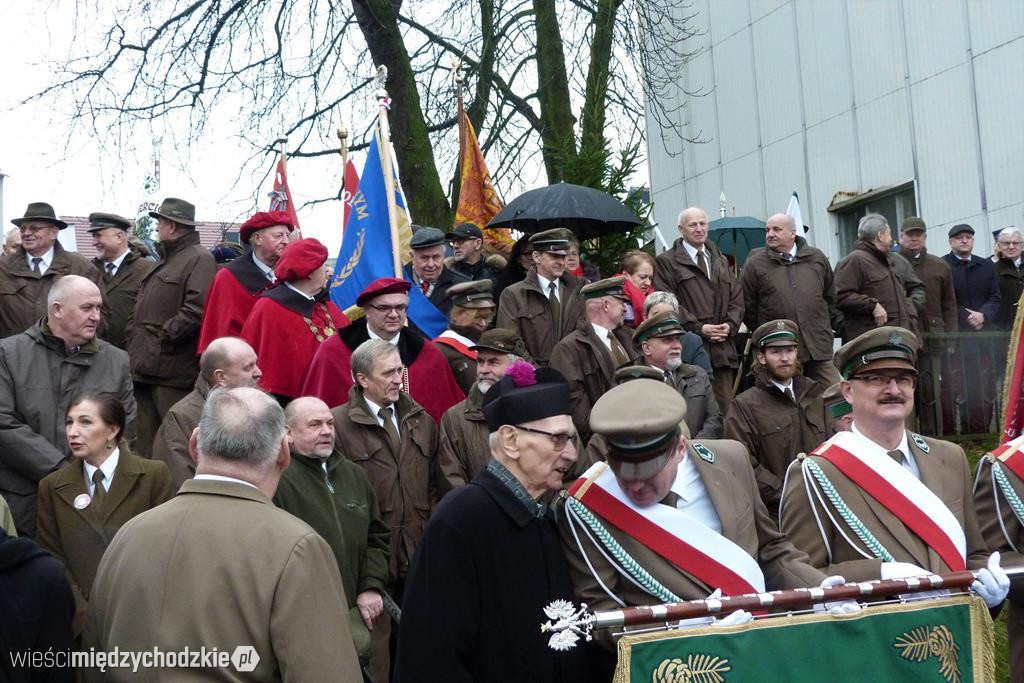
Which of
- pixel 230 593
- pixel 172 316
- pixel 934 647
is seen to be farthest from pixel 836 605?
pixel 172 316

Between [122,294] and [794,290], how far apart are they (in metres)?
5.39

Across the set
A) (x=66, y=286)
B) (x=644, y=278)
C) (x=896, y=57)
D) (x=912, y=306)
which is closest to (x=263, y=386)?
(x=66, y=286)

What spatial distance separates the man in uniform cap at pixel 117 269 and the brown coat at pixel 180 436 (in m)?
2.93

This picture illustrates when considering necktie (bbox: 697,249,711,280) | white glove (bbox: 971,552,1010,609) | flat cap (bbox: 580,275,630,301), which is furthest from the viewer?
necktie (bbox: 697,249,711,280)

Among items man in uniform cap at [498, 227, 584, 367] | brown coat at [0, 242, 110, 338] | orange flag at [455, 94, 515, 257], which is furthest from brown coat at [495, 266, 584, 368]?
orange flag at [455, 94, 515, 257]

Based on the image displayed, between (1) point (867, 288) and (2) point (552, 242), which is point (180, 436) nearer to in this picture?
(2) point (552, 242)

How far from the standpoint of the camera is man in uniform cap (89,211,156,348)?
9906 millimetres

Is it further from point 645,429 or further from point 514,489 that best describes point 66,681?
point 645,429

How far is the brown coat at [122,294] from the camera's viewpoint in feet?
32.5

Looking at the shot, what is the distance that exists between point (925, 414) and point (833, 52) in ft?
27.5

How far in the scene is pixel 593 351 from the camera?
→ 859 centimetres

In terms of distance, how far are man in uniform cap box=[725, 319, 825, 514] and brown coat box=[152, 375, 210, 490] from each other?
3.10 metres

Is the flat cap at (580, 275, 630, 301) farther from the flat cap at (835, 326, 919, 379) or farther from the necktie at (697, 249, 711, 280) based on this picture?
the flat cap at (835, 326, 919, 379)

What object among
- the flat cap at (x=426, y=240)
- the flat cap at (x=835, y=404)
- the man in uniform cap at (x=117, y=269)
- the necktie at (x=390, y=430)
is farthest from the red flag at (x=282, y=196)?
the flat cap at (x=835, y=404)
